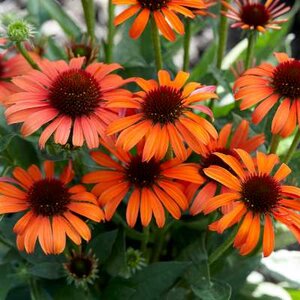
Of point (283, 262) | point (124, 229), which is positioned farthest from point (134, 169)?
point (283, 262)

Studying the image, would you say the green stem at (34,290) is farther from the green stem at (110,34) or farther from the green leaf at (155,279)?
the green stem at (110,34)

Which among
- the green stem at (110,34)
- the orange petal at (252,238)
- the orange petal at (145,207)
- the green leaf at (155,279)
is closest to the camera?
the orange petal at (252,238)

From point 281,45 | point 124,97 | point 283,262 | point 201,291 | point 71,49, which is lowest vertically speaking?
point 201,291

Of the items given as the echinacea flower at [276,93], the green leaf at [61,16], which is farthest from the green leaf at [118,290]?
the green leaf at [61,16]

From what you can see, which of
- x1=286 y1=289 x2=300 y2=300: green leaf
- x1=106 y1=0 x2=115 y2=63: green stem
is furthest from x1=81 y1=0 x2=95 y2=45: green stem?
x1=286 y1=289 x2=300 y2=300: green leaf

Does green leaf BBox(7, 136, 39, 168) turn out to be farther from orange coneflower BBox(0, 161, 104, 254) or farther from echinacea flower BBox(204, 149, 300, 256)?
echinacea flower BBox(204, 149, 300, 256)

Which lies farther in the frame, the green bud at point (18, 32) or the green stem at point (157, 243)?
the green stem at point (157, 243)

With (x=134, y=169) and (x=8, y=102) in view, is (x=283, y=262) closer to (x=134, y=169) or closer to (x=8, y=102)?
(x=134, y=169)
